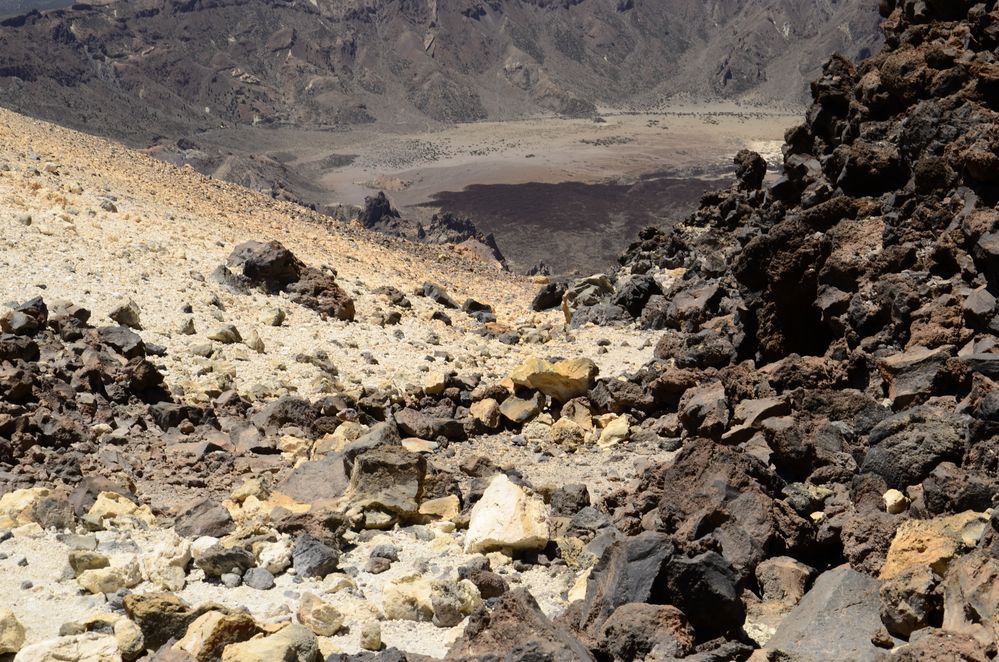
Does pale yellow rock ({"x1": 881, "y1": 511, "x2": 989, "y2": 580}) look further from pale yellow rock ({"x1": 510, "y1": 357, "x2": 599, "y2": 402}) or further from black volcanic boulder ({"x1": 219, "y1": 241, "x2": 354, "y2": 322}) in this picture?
black volcanic boulder ({"x1": 219, "y1": 241, "x2": 354, "y2": 322})

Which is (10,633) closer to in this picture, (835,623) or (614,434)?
(835,623)

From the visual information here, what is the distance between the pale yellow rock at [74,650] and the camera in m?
4.94

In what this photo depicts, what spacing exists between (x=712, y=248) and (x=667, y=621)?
1241cm

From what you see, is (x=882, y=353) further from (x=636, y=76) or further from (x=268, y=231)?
(x=636, y=76)

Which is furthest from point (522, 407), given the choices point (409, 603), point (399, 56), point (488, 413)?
point (399, 56)

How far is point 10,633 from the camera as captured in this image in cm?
505

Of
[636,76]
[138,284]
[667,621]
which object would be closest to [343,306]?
[138,284]

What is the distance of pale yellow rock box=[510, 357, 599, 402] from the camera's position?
10.5 m

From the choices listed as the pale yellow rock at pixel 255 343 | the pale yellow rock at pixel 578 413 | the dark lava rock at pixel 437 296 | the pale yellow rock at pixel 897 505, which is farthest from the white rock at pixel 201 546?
the dark lava rock at pixel 437 296

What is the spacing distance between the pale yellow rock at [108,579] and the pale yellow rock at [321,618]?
41.2 inches

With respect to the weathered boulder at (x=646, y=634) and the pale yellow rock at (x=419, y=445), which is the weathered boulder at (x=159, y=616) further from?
the pale yellow rock at (x=419, y=445)

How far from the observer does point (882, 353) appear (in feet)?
28.3

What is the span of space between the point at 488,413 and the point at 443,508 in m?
2.95

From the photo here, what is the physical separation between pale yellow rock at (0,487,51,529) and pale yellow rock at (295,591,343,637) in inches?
88.6
